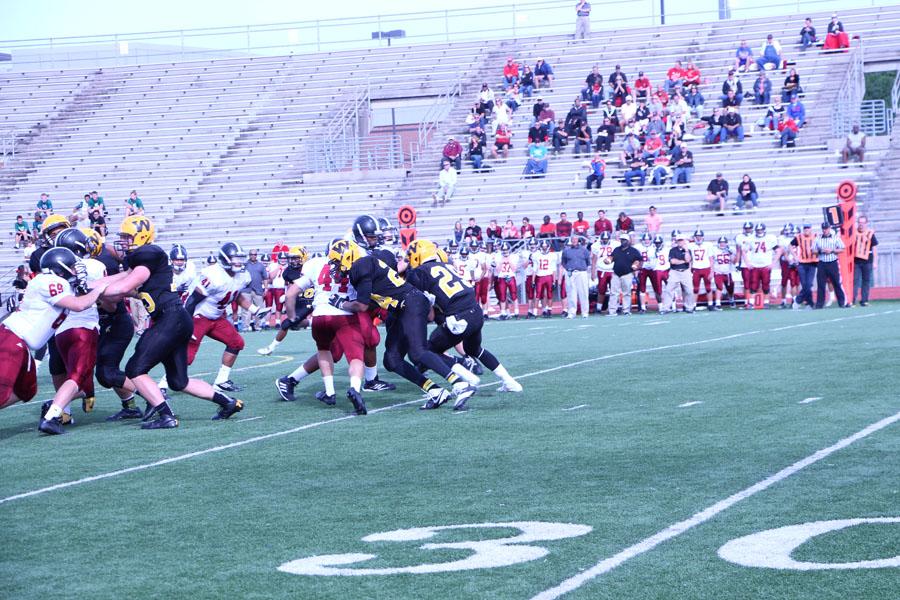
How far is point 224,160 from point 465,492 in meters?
29.7

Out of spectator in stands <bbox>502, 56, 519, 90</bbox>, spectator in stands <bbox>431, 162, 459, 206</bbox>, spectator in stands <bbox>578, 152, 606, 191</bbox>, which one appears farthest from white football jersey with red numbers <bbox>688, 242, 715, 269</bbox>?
spectator in stands <bbox>502, 56, 519, 90</bbox>

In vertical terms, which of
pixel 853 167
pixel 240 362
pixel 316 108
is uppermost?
pixel 316 108

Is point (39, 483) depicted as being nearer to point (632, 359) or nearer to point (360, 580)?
point (360, 580)

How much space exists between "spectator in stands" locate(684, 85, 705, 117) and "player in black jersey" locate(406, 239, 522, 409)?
21.2 meters

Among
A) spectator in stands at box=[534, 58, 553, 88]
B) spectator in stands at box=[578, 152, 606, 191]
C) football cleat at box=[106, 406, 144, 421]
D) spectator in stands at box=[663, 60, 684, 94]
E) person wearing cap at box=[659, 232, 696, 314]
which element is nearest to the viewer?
football cleat at box=[106, 406, 144, 421]

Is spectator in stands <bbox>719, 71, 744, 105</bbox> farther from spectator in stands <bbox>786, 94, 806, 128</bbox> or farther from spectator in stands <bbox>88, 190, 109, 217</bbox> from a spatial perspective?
spectator in stands <bbox>88, 190, 109, 217</bbox>

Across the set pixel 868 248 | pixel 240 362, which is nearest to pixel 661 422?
pixel 240 362

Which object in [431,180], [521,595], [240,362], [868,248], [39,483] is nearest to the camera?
[521,595]

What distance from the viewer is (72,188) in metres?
35.2

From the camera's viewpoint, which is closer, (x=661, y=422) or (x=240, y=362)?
(x=661, y=422)

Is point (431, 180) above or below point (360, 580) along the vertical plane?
above

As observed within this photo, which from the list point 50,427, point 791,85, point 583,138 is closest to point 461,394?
point 50,427

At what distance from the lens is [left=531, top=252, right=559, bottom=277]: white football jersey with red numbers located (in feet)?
84.9

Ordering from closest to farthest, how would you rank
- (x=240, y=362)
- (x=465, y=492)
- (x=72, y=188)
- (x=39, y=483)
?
A: 1. (x=465, y=492)
2. (x=39, y=483)
3. (x=240, y=362)
4. (x=72, y=188)
